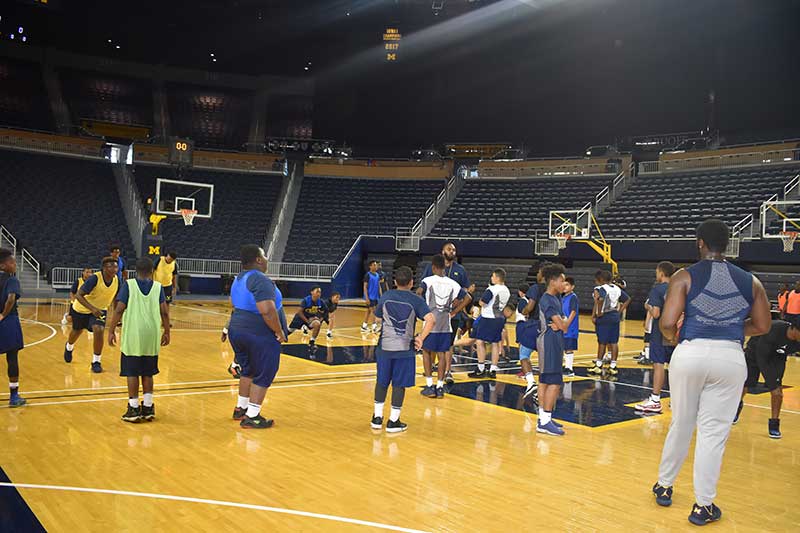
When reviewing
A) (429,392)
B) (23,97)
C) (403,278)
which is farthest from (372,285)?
(23,97)

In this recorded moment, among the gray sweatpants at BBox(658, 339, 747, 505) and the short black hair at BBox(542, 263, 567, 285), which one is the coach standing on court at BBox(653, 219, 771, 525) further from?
the short black hair at BBox(542, 263, 567, 285)

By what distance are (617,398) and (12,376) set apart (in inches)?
298

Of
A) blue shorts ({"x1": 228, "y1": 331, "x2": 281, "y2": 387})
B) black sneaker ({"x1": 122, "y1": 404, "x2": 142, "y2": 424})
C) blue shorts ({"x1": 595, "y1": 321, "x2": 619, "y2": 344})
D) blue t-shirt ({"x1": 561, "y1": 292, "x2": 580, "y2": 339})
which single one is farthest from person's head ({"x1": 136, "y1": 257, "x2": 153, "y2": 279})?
blue shorts ({"x1": 595, "y1": 321, "x2": 619, "y2": 344})

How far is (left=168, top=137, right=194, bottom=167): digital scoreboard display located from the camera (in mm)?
26703

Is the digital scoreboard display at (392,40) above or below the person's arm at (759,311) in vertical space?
above

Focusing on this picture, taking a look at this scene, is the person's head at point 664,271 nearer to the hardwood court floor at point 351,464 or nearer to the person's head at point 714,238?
the hardwood court floor at point 351,464

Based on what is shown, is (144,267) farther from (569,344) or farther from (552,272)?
(569,344)

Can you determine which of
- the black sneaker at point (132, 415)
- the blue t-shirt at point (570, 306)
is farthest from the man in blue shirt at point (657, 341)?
the black sneaker at point (132, 415)

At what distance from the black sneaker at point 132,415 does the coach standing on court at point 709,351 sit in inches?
200

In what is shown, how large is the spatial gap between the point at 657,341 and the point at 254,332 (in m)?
5.27

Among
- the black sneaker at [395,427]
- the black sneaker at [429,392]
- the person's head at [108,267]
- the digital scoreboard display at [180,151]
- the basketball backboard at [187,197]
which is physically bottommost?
the black sneaker at [429,392]

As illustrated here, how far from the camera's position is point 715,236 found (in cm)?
450

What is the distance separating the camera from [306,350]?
12609 mm

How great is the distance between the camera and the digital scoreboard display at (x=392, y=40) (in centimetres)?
2817
